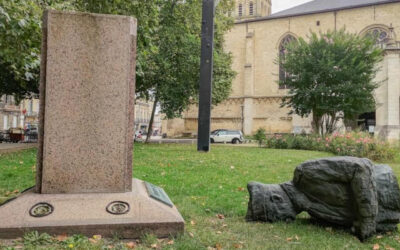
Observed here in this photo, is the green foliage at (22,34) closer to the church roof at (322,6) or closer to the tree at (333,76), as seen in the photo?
the tree at (333,76)

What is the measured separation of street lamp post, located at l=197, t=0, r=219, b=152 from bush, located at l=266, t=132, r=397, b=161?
6.53 m

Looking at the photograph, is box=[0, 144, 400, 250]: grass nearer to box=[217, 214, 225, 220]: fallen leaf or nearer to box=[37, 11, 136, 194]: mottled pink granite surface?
box=[217, 214, 225, 220]: fallen leaf

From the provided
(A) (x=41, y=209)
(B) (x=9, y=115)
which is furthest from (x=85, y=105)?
→ (B) (x=9, y=115)

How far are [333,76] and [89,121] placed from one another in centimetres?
2145

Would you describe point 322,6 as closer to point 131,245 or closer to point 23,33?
point 23,33

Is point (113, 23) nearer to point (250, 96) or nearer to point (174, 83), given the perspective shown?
point (174, 83)

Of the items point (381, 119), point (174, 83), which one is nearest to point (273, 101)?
point (381, 119)

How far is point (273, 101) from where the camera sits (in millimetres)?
41562

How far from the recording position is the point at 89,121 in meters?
3.84

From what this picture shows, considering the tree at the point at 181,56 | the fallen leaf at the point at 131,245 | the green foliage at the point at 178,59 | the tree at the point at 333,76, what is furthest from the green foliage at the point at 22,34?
the tree at the point at 333,76

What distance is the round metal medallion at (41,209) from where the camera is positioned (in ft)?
11.3

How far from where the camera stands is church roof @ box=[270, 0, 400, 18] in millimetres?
38188

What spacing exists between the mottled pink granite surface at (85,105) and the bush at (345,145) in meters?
13.8

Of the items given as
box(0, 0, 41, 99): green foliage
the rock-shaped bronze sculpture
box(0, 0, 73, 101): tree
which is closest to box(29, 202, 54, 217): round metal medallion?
the rock-shaped bronze sculpture
